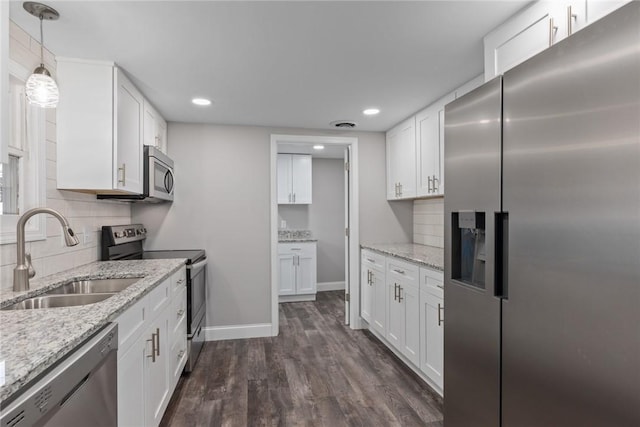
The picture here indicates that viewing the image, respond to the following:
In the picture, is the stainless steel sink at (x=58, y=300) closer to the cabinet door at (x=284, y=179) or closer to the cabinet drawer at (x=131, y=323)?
the cabinet drawer at (x=131, y=323)

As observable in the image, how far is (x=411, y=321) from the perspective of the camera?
2.73m

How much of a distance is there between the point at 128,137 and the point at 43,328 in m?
1.58

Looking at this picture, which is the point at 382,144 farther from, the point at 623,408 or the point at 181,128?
the point at 623,408

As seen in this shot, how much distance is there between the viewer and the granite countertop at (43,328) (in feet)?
2.81

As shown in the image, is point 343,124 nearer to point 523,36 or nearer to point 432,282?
point 432,282

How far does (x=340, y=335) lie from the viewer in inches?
145

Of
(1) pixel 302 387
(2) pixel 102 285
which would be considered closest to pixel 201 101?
(2) pixel 102 285

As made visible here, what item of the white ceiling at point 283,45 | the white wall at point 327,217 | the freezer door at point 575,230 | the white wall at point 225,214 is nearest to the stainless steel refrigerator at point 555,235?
the freezer door at point 575,230

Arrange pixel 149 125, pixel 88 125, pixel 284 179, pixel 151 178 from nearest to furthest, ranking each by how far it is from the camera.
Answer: pixel 88 125, pixel 151 178, pixel 149 125, pixel 284 179

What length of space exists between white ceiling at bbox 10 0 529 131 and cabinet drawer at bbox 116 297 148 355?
1.38 metres

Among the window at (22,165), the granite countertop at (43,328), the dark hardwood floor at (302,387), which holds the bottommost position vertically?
the dark hardwood floor at (302,387)

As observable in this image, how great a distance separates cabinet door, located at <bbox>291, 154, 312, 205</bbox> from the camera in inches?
209

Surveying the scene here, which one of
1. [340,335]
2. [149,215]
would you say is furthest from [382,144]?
[149,215]

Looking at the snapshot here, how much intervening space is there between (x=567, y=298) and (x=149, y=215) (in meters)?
3.46
